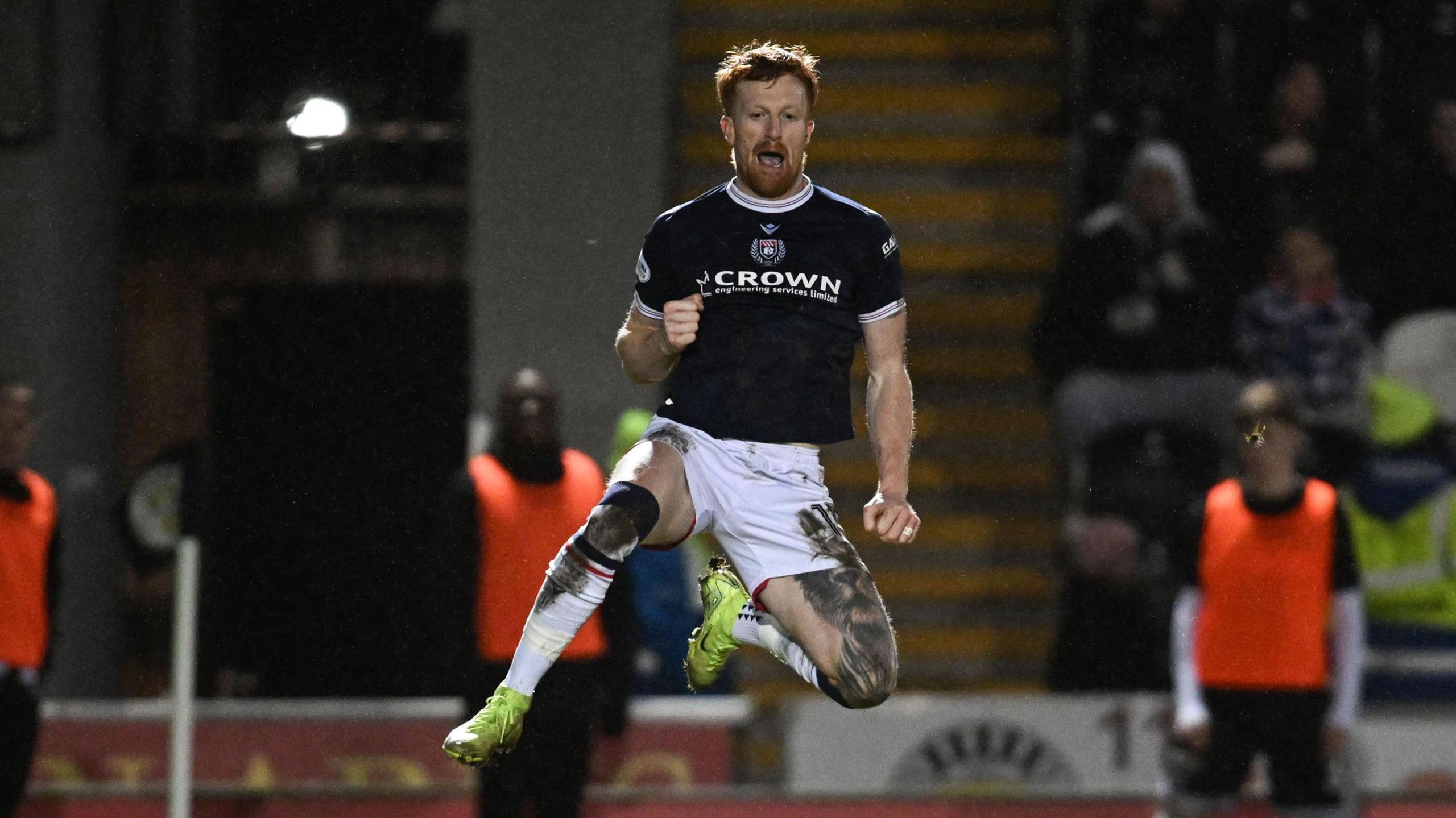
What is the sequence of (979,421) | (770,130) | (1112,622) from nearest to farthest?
1. (770,130)
2. (1112,622)
3. (979,421)

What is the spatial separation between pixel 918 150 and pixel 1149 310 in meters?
1.80

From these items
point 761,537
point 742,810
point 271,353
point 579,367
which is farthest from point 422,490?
point 761,537

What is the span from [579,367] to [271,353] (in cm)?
240

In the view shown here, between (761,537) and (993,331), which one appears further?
(993,331)

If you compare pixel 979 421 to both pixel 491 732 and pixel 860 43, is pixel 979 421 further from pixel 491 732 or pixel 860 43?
pixel 491 732

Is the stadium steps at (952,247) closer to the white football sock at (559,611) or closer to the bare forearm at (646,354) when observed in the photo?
the bare forearm at (646,354)

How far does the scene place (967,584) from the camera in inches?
347

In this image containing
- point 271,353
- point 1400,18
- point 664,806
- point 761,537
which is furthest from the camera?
point 271,353

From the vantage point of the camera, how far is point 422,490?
1008 cm

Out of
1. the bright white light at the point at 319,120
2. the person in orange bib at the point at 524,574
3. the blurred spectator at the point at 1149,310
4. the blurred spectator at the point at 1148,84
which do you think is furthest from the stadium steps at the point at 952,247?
the person in orange bib at the point at 524,574

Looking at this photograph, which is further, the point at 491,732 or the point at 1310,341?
the point at 1310,341

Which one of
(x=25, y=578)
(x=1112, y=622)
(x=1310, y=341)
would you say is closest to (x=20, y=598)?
(x=25, y=578)

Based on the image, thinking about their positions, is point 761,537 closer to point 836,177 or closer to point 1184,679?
point 1184,679

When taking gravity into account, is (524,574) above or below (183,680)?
above
